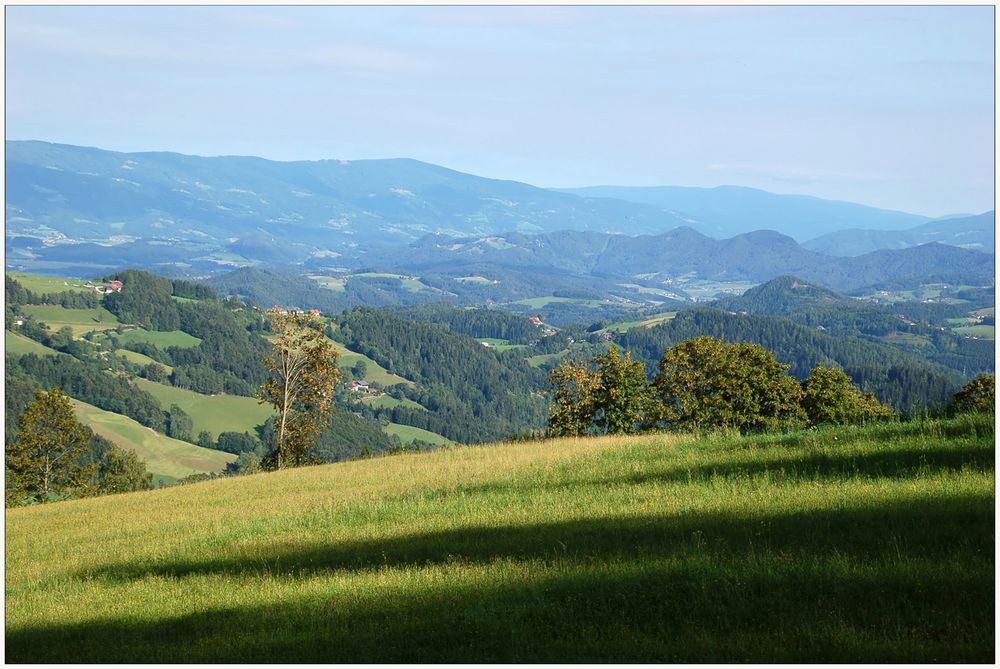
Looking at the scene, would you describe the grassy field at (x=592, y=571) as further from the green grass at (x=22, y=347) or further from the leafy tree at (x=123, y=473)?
the green grass at (x=22, y=347)

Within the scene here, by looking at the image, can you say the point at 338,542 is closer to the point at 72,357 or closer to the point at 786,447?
the point at 786,447

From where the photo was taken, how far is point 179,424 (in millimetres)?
178000

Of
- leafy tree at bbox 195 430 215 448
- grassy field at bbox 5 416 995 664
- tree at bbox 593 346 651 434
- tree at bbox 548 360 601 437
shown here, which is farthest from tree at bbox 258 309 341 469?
leafy tree at bbox 195 430 215 448

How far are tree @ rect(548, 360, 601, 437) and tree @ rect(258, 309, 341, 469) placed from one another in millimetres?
12970

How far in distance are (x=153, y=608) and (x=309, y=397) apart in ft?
136

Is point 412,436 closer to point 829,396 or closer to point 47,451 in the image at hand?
point 47,451

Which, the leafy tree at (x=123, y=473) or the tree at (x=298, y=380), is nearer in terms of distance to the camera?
the tree at (x=298, y=380)

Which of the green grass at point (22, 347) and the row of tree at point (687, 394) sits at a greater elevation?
the row of tree at point (687, 394)

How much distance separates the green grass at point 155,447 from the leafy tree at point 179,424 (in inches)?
207

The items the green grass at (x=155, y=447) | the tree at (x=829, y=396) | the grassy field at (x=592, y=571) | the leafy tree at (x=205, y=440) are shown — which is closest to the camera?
the grassy field at (x=592, y=571)

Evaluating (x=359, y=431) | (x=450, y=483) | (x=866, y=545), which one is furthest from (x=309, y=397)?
(x=359, y=431)

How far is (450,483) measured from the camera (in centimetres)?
2345

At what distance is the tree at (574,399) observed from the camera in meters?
49.9

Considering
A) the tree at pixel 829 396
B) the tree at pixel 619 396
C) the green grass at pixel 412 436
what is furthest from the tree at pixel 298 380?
the green grass at pixel 412 436
